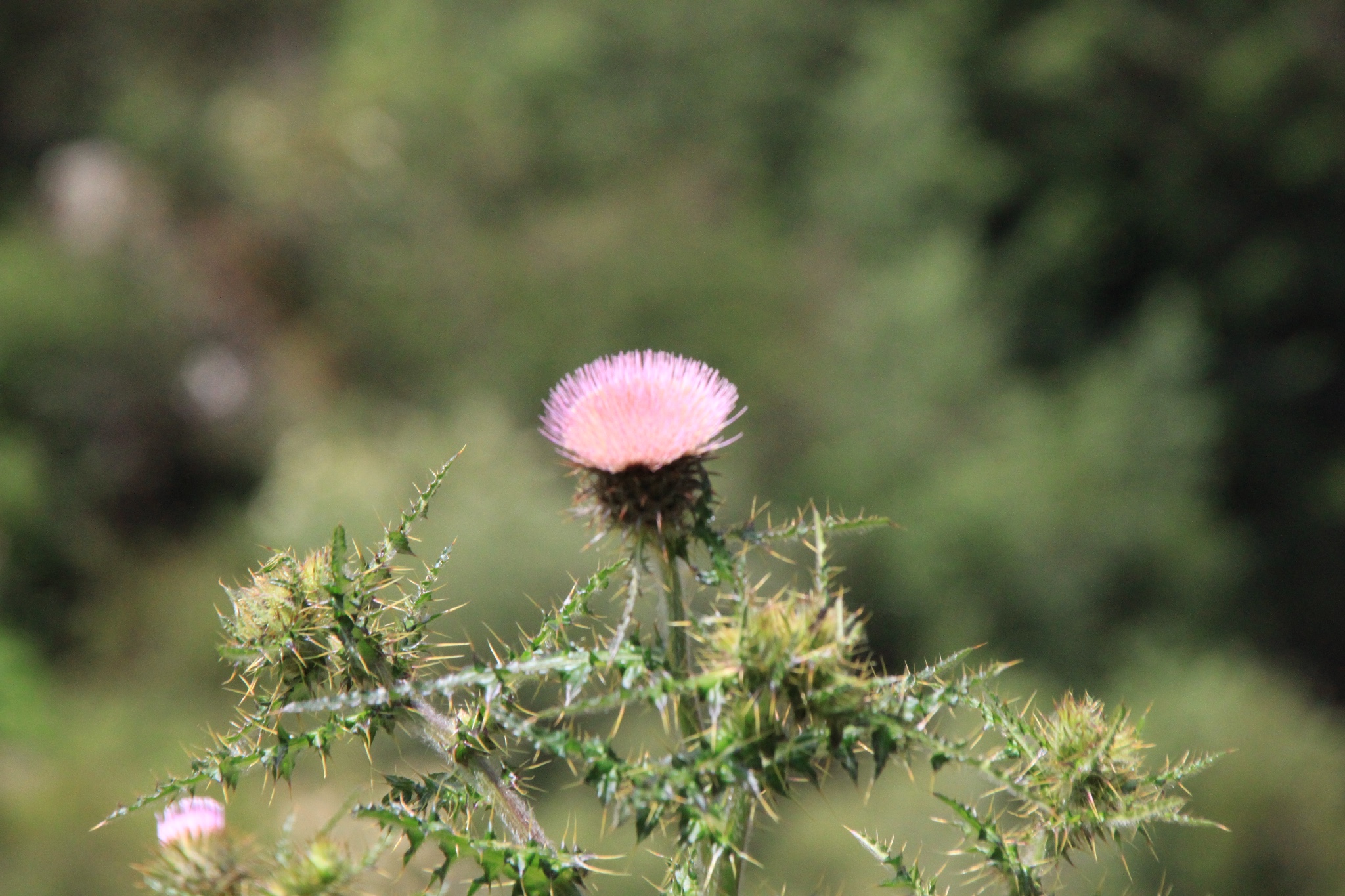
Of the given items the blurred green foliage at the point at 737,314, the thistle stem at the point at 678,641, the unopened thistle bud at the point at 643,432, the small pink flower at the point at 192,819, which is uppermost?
the blurred green foliage at the point at 737,314

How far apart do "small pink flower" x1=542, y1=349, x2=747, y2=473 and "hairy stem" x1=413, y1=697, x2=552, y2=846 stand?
0.51 metres

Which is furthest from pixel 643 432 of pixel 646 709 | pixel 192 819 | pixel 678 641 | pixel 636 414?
pixel 192 819

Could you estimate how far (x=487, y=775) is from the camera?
5.60 ft

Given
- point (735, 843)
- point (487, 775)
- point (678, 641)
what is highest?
point (678, 641)

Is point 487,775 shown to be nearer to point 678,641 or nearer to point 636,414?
point 678,641

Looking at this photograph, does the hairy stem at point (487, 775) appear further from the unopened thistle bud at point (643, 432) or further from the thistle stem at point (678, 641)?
the unopened thistle bud at point (643, 432)

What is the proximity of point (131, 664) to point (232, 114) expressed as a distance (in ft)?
38.6

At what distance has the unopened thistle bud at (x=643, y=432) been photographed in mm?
1910

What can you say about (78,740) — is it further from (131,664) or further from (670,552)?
(670,552)

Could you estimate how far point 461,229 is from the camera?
61.5ft

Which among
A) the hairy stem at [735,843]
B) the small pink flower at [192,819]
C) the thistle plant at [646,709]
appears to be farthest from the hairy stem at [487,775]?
the small pink flower at [192,819]

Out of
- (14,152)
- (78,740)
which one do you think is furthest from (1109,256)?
(14,152)

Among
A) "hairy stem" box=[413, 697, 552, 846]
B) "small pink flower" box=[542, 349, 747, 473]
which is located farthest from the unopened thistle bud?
"hairy stem" box=[413, 697, 552, 846]

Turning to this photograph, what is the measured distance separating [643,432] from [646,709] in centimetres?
47
